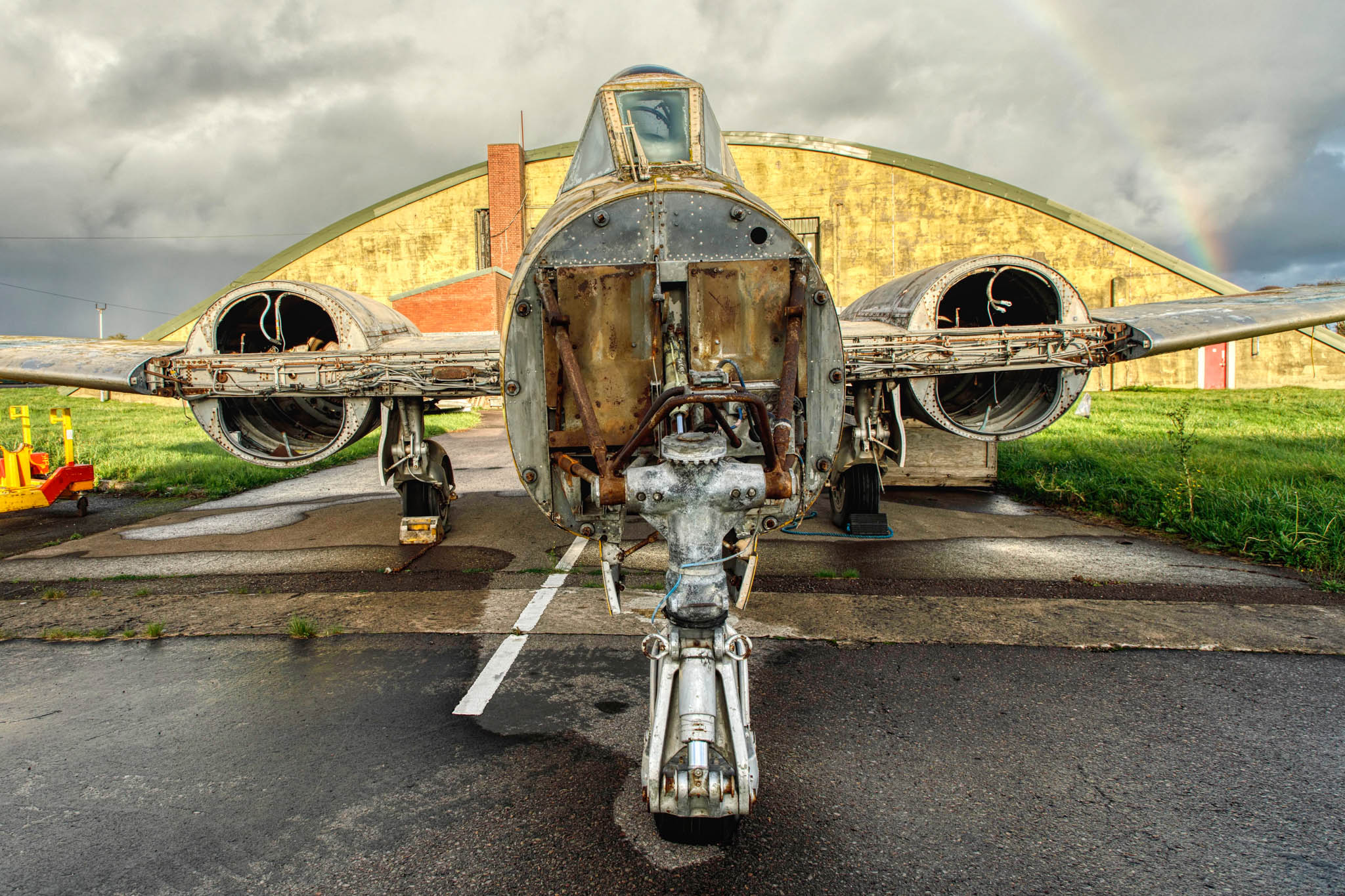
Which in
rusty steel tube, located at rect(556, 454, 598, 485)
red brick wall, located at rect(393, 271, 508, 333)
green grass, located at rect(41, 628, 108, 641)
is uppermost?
red brick wall, located at rect(393, 271, 508, 333)

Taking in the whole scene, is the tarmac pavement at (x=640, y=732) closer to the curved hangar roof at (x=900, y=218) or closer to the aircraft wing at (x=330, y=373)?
the aircraft wing at (x=330, y=373)

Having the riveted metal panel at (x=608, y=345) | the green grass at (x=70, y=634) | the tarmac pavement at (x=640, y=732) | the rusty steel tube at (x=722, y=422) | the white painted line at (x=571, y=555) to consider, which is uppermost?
the riveted metal panel at (x=608, y=345)

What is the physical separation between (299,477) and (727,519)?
11086 mm

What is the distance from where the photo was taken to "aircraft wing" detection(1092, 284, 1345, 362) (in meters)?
5.17

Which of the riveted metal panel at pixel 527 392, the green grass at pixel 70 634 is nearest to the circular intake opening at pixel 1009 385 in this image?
the riveted metal panel at pixel 527 392

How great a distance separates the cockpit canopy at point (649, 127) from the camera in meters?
4.12

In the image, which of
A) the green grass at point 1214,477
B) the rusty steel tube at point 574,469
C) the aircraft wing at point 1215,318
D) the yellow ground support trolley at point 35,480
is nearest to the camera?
the rusty steel tube at point 574,469

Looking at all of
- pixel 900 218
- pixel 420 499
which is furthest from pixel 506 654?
pixel 900 218

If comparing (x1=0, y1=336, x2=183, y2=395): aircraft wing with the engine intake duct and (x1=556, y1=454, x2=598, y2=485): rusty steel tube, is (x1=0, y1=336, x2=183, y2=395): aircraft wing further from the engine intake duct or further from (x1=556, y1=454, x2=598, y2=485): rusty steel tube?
the engine intake duct

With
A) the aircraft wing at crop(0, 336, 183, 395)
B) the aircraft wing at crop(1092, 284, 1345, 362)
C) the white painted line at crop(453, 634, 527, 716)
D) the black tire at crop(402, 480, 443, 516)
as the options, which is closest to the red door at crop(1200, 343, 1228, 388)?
the aircraft wing at crop(1092, 284, 1345, 362)

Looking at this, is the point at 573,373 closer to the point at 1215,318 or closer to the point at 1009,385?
the point at 1009,385

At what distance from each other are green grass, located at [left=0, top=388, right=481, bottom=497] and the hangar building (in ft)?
18.2

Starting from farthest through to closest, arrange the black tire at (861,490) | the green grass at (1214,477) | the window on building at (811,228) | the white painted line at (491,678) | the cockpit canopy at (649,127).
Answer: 1. the window on building at (811,228)
2. the black tire at (861,490)
3. the green grass at (1214,477)
4. the cockpit canopy at (649,127)
5. the white painted line at (491,678)

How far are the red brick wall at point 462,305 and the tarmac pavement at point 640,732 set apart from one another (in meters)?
18.8
